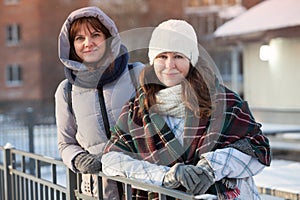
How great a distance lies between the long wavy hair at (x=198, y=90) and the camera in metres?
2.61

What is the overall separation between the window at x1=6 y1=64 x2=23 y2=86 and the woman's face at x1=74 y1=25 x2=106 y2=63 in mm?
34009

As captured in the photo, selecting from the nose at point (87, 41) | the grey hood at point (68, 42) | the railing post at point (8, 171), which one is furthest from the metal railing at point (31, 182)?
the nose at point (87, 41)

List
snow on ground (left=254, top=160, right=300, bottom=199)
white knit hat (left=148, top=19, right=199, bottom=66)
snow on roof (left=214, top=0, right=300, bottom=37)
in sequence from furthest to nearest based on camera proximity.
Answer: snow on roof (left=214, top=0, right=300, bottom=37) → snow on ground (left=254, top=160, right=300, bottom=199) → white knit hat (left=148, top=19, right=199, bottom=66)

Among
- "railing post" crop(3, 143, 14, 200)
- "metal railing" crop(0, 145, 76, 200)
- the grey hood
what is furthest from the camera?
"railing post" crop(3, 143, 14, 200)

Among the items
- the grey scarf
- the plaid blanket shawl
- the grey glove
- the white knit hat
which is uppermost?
the white knit hat

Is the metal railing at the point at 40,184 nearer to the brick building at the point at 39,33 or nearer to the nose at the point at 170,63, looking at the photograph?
the nose at the point at 170,63

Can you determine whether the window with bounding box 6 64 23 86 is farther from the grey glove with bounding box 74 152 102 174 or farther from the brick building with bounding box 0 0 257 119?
the grey glove with bounding box 74 152 102 174

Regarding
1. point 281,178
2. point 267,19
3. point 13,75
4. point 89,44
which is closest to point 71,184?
point 89,44

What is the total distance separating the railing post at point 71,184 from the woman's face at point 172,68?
1.06 metres

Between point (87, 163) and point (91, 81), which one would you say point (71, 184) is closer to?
point (87, 163)

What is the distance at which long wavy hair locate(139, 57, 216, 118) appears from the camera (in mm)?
2613

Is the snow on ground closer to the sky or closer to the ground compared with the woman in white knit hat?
closer to the ground

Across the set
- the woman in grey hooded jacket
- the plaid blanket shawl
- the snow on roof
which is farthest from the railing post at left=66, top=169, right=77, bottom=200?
the snow on roof

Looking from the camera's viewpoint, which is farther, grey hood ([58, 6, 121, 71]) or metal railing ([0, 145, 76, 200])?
metal railing ([0, 145, 76, 200])
